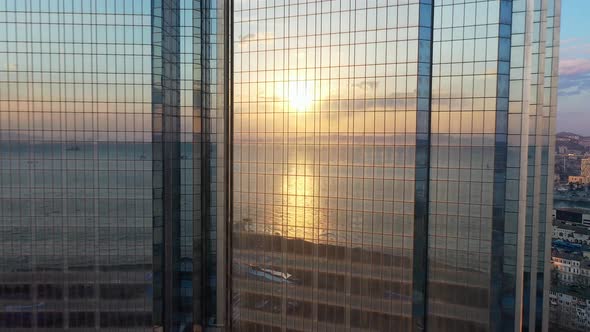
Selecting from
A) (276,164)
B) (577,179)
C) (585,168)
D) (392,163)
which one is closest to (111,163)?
(276,164)

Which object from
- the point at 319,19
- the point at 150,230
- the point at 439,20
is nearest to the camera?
the point at 439,20

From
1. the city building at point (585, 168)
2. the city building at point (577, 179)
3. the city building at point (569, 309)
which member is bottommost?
the city building at point (569, 309)

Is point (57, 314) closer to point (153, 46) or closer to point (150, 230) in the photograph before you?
point (150, 230)

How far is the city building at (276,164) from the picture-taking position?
5094 millimetres

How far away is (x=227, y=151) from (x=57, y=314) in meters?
3.64

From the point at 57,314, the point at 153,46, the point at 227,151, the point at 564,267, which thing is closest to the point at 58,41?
the point at 153,46

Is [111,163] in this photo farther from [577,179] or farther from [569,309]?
[569,309]

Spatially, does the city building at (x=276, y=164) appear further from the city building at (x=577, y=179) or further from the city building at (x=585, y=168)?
the city building at (x=585, y=168)

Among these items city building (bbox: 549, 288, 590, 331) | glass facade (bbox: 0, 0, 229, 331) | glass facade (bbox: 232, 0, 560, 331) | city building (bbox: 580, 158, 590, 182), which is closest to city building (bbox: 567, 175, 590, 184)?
city building (bbox: 580, 158, 590, 182)

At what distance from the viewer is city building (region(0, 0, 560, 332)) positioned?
509 centimetres

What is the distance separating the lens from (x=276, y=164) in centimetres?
606

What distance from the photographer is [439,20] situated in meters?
5.16

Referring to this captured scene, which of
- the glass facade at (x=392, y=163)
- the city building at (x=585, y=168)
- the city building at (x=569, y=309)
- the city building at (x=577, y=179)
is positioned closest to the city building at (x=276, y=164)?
the glass facade at (x=392, y=163)

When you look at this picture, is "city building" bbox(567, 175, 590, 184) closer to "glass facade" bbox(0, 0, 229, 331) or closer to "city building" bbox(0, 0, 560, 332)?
"city building" bbox(0, 0, 560, 332)
